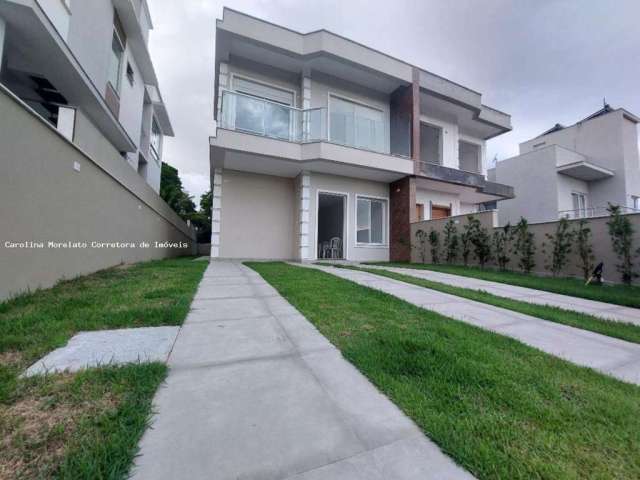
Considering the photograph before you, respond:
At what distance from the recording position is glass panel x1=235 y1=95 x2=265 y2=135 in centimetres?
774

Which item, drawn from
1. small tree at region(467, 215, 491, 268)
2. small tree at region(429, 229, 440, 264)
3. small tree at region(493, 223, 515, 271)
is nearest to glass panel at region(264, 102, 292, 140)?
small tree at region(429, 229, 440, 264)

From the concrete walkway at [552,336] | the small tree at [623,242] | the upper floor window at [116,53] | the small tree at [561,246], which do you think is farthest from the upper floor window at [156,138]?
the small tree at [623,242]

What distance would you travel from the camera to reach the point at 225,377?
4.90 feet

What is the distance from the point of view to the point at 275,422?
1144 millimetres

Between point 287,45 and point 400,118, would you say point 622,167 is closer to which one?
point 400,118

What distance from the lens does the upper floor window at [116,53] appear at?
25.7 ft

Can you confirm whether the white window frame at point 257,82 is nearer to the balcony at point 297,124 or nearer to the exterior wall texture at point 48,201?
the balcony at point 297,124

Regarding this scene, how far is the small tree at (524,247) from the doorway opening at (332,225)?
5114 millimetres

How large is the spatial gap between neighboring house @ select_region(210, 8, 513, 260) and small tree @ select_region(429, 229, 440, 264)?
35.5 inches

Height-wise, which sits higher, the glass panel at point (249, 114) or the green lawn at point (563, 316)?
the glass panel at point (249, 114)

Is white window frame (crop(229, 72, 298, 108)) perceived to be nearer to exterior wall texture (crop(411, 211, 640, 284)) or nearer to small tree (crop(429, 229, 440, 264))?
small tree (crop(429, 229, 440, 264))

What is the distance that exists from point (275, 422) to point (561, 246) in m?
7.63

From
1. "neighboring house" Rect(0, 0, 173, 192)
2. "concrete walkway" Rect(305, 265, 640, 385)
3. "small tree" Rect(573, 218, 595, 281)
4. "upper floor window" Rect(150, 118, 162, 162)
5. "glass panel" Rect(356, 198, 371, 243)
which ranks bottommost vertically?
"concrete walkway" Rect(305, 265, 640, 385)

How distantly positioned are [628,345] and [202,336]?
139 inches
